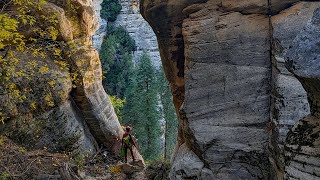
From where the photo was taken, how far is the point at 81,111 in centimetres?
1700

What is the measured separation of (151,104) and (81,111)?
1458 centimetres

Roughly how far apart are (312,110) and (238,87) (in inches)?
179

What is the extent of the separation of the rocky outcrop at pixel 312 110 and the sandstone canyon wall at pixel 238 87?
10.8 feet

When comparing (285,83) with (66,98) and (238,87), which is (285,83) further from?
(66,98)

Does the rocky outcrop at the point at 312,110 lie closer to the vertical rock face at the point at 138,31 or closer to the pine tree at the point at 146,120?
the pine tree at the point at 146,120

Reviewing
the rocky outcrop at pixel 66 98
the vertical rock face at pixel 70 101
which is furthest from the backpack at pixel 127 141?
the rocky outcrop at pixel 66 98

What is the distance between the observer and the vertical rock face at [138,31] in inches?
2069

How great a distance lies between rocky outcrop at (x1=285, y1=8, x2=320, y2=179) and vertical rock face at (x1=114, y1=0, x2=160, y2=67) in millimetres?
47791

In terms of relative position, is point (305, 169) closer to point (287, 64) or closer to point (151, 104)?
point (287, 64)

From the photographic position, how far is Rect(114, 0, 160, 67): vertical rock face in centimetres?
5256

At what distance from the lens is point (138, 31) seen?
53.2 m

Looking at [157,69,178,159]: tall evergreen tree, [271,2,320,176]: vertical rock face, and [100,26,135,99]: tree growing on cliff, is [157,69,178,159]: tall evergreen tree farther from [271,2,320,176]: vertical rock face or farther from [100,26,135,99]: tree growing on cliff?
[271,2,320,176]: vertical rock face

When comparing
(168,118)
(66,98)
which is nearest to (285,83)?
(66,98)

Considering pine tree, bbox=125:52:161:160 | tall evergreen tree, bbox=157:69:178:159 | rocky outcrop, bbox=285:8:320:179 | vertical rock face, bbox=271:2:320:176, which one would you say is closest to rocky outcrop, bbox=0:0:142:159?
vertical rock face, bbox=271:2:320:176
